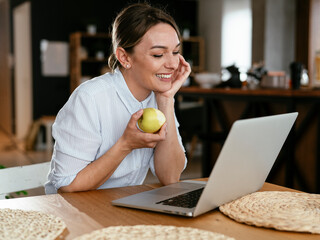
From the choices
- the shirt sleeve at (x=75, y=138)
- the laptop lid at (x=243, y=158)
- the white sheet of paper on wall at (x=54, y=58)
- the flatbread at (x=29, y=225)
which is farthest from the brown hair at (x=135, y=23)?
the white sheet of paper on wall at (x=54, y=58)

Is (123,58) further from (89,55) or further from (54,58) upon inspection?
(89,55)

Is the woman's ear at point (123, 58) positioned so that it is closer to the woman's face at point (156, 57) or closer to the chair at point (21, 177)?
the woman's face at point (156, 57)

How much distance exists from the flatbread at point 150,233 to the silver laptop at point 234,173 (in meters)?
0.10

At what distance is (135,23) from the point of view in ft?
5.37

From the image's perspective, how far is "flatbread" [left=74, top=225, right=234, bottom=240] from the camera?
92 centimetres

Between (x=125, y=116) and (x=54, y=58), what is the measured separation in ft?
21.0

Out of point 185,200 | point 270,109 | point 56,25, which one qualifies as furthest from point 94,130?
point 56,25

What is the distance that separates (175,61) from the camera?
1.61m

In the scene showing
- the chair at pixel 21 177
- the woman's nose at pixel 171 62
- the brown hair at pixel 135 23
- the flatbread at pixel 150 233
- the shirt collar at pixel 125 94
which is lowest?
the chair at pixel 21 177

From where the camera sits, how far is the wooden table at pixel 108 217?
1.00 meters

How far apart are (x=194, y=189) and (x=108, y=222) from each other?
1.23 feet

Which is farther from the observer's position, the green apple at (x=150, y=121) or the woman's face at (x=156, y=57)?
the woman's face at (x=156, y=57)

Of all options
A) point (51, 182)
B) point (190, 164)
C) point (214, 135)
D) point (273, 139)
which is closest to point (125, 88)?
point (51, 182)

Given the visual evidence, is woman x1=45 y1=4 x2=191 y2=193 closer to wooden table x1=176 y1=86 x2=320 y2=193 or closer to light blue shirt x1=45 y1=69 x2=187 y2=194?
light blue shirt x1=45 y1=69 x2=187 y2=194
